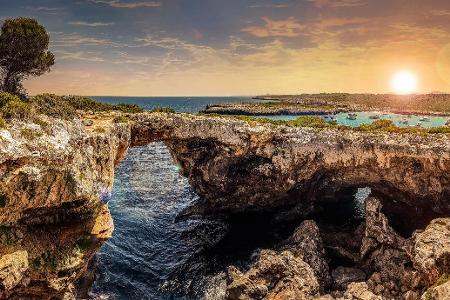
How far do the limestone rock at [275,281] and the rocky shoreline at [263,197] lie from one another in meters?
0.07

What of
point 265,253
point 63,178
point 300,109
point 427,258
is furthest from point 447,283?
point 300,109

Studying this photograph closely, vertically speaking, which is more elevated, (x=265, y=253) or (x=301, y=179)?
(x=301, y=179)

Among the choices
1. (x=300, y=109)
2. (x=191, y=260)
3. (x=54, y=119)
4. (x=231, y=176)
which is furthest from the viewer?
(x=300, y=109)

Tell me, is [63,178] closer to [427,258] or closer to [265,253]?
[265,253]

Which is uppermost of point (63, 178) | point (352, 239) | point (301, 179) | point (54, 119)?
point (54, 119)

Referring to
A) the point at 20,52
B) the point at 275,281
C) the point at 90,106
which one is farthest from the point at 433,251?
the point at 90,106

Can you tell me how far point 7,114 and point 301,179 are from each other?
22317 mm

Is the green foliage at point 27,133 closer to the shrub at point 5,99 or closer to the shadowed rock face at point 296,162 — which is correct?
the shrub at point 5,99

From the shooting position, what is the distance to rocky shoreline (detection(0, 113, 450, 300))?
17359mm

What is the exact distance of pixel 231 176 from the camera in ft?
109

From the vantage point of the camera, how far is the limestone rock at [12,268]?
613 inches

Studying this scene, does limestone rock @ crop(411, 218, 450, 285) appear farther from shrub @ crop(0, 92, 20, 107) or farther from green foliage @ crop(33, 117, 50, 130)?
shrub @ crop(0, 92, 20, 107)

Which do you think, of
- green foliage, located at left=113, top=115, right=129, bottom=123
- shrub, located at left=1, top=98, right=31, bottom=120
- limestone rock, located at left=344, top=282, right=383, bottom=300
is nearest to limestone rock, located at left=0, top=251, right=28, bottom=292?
shrub, located at left=1, top=98, right=31, bottom=120

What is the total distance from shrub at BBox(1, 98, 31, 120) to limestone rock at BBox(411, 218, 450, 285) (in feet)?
75.5
